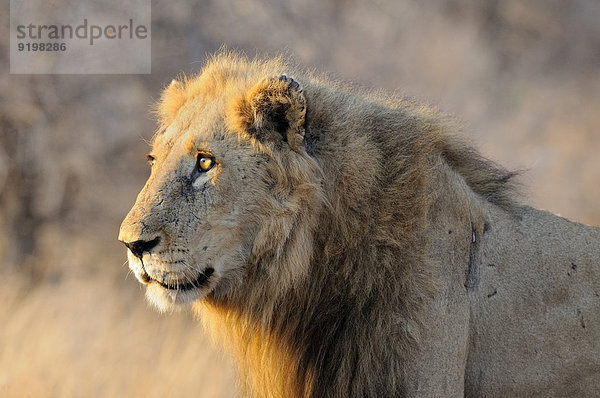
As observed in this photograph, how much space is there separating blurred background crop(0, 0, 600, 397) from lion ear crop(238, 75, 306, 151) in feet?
5.81

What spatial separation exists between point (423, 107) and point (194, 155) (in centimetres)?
142

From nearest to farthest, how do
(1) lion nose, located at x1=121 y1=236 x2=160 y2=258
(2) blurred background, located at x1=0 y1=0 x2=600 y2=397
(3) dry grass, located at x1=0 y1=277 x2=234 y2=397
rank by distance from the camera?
(1) lion nose, located at x1=121 y1=236 x2=160 y2=258 → (3) dry grass, located at x1=0 y1=277 x2=234 y2=397 → (2) blurred background, located at x1=0 y1=0 x2=600 y2=397

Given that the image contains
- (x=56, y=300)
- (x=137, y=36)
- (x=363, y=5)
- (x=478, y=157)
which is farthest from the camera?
(x=363, y=5)

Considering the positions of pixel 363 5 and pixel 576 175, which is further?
pixel 363 5

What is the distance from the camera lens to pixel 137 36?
10.5 m

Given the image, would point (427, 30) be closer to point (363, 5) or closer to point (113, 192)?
point (363, 5)

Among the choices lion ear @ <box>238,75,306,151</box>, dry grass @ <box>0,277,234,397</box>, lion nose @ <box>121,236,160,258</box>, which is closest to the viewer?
lion nose @ <box>121,236,160,258</box>

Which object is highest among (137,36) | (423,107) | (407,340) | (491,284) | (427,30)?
(427,30)

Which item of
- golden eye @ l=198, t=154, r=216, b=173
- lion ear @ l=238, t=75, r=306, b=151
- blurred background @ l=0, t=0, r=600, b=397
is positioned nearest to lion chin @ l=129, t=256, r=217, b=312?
golden eye @ l=198, t=154, r=216, b=173

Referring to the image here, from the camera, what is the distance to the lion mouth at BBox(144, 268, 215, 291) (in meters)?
3.83

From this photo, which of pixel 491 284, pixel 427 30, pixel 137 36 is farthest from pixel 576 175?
pixel 491 284

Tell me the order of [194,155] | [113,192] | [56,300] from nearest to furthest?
[194,155]
[56,300]
[113,192]

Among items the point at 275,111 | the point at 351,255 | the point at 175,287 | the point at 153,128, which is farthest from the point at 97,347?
the point at 275,111

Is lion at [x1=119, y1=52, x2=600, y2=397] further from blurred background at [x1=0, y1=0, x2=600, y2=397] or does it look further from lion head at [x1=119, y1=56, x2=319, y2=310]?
blurred background at [x1=0, y1=0, x2=600, y2=397]
